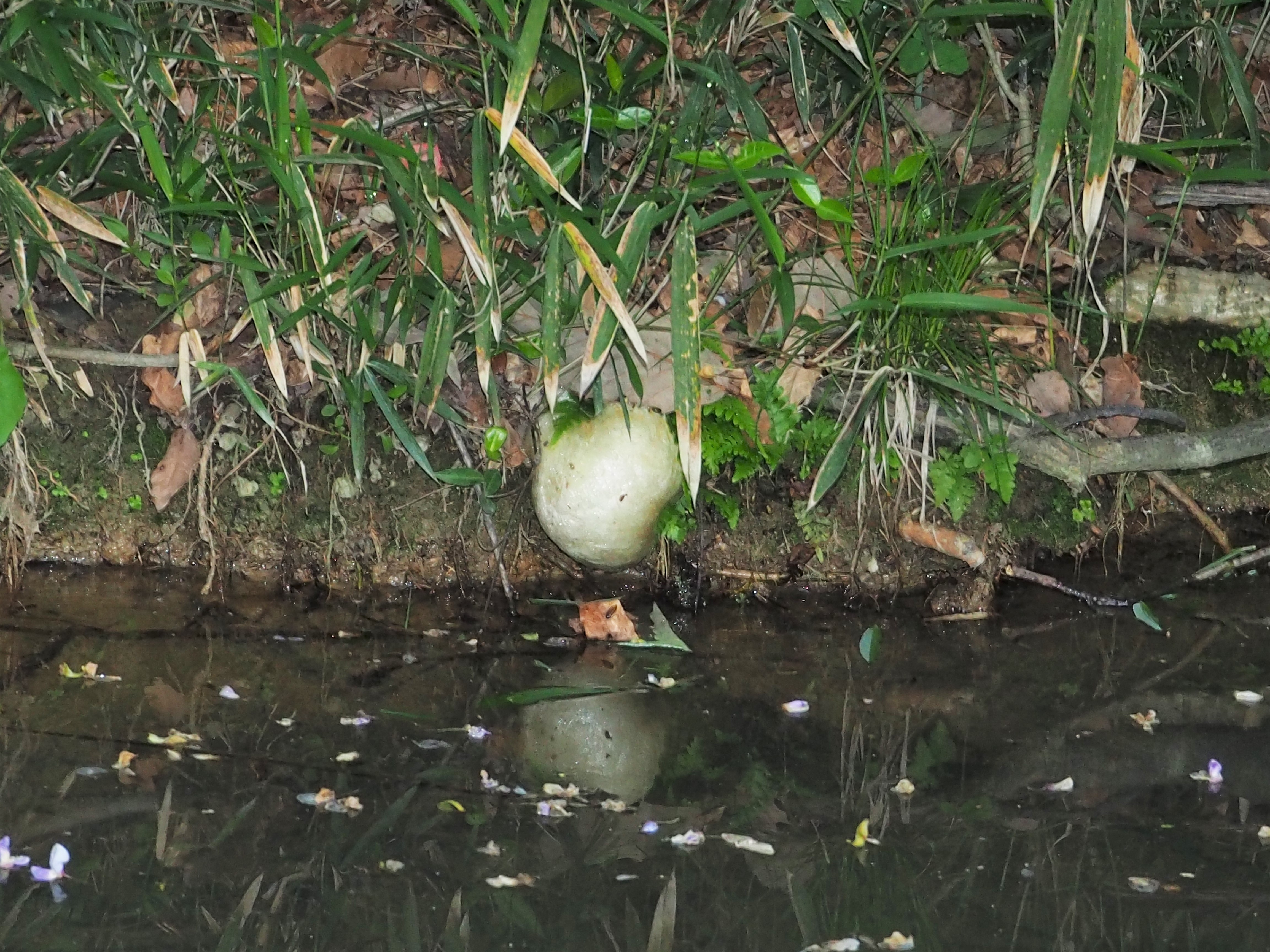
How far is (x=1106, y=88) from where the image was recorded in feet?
6.44

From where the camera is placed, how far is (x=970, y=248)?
7.99ft

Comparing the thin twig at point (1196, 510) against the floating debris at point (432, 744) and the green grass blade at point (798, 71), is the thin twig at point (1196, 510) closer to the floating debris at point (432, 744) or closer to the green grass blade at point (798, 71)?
the green grass blade at point (798, 71)

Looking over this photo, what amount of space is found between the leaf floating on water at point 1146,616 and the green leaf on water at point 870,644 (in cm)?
55

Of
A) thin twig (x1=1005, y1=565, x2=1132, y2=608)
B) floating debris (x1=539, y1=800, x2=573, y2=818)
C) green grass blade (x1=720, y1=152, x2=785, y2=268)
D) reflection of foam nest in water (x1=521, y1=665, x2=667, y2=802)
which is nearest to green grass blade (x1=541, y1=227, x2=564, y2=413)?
green grass blade (x1=720, y1=152, x2=785, y2=268)

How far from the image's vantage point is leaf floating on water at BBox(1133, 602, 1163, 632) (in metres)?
2.43

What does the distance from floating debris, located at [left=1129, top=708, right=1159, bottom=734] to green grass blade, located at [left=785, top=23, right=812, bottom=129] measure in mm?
1320

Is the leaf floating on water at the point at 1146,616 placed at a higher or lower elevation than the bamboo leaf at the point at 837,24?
lower

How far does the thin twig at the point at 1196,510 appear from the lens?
2643 millimetres

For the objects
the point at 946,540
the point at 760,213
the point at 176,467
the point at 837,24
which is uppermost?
the point at 837,24

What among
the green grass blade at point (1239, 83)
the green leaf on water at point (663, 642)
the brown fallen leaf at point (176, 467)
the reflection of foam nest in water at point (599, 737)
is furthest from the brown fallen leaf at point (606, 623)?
the green grass blade at point (1239, 83)

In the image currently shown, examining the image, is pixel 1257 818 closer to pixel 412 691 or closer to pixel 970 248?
pixel 970 248

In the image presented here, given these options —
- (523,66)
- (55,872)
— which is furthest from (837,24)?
(55,872)

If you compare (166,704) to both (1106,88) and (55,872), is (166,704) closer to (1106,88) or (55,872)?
(55,872)

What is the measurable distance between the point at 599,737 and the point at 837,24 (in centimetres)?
135
